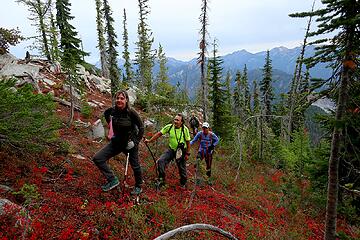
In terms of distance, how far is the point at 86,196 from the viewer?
270 inches

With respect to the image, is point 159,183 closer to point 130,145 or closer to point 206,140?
point 130,145

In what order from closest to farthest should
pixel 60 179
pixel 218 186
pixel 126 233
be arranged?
pixel 126 233
pixel 60 179
pixel 218 186

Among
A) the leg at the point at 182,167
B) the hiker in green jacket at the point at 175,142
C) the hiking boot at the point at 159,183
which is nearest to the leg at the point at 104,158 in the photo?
the hiking boot at the point at 159,183

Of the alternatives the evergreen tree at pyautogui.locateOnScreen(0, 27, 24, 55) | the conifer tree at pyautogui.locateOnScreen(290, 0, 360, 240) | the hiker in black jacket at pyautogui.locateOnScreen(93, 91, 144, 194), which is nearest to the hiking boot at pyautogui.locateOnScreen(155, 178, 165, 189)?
the hiker in black jacket at pyautogui.locateOnScreen(93, 91, 144, 194)

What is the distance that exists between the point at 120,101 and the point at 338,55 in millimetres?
5117

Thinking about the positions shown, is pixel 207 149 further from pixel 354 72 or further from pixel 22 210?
pixel 22 210

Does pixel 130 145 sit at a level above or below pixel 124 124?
below

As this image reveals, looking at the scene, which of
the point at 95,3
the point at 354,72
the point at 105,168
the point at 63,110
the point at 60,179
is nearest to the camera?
the point at 354,72

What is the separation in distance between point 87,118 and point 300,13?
14689mm

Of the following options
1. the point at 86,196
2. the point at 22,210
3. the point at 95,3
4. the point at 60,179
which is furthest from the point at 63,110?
the point at 95,3

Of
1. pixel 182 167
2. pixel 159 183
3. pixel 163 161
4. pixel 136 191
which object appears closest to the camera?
pixel 136 191

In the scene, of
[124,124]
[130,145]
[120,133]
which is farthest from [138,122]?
[130,145]

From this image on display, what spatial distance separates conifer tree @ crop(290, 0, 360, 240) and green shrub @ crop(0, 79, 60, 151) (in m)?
6.67

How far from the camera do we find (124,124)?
669 cm
